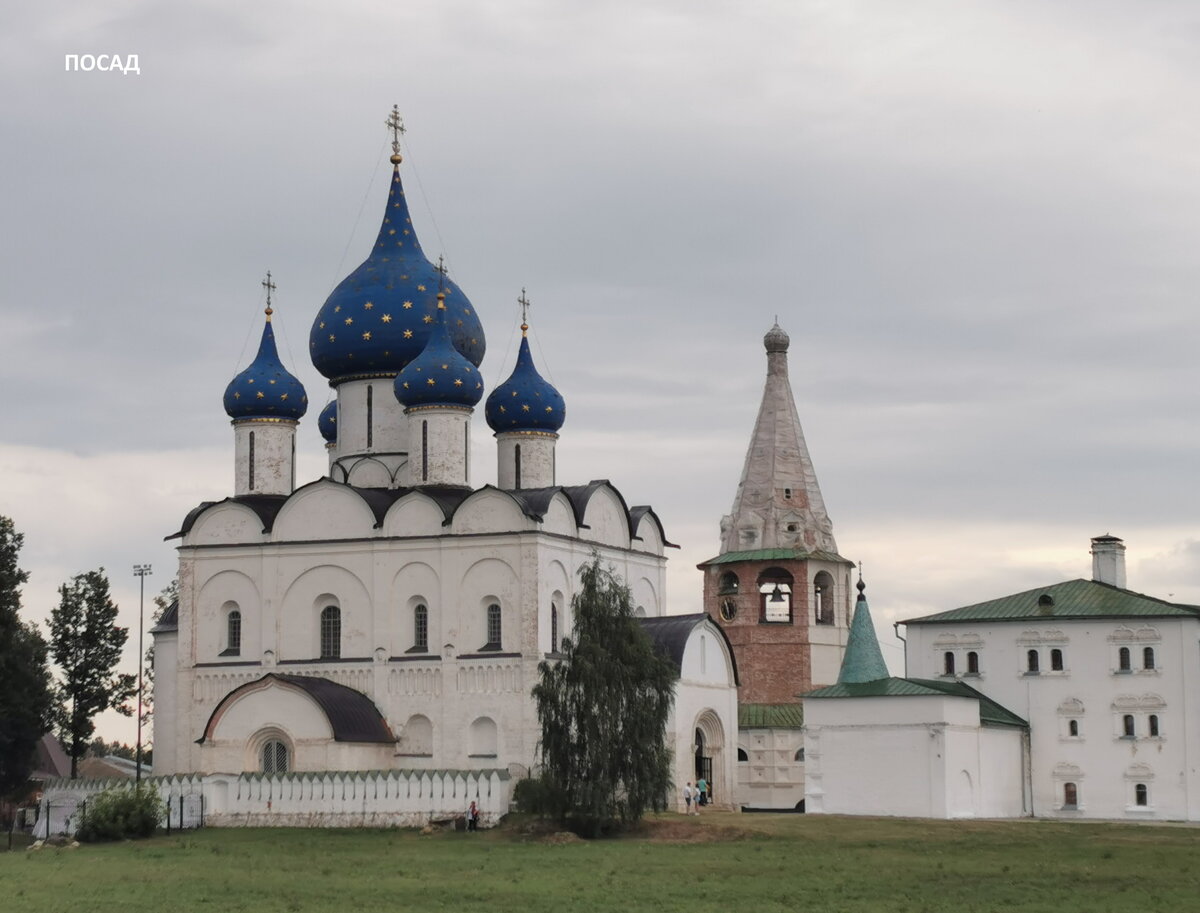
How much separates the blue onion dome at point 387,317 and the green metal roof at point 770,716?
10700 mm

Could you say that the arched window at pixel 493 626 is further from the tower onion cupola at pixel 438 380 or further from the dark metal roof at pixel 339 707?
the tower onion cupola at pixel 438 380

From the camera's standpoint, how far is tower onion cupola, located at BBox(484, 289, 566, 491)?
132ft

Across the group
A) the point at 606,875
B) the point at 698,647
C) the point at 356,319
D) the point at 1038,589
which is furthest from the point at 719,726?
the point at 606,875

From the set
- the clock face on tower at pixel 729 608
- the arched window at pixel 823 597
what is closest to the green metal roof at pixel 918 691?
the arched window at pixel 823 597

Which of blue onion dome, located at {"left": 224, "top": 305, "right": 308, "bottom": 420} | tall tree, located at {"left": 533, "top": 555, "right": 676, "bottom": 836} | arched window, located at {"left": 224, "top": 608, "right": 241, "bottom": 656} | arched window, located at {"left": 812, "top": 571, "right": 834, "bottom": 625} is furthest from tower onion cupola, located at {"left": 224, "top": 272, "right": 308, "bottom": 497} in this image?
arched window, located at {"left": 812, "top": 571, "right": 834, "bottom": 625}

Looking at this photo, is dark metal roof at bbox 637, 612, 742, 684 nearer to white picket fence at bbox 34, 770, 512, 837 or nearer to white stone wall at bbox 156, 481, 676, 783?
white stone wall at bbox 156, 481, 676, 783

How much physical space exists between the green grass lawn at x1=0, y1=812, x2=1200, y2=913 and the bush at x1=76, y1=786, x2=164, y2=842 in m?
0.61

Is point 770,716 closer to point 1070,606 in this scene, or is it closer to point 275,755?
point 1070,606

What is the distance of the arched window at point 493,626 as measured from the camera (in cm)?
3672

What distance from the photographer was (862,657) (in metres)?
38.6

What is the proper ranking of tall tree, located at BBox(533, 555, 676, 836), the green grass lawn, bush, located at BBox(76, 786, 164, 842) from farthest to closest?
bush, located at BBox(76, 786, 164, 842) → tall tree, located at BBox(533, 555, 676, 836) → the green grass lawn

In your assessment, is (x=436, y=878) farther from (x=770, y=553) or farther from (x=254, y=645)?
(x=770, y=553)

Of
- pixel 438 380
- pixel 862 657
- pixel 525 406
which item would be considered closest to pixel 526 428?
pixel 525 406

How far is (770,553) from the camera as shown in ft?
152
